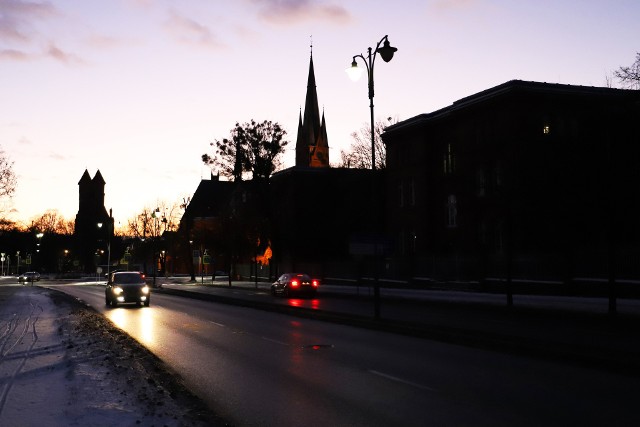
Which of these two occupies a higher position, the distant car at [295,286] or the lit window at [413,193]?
the lit window at [413,193]

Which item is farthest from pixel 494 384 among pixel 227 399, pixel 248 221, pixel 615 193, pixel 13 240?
pixel 13 240

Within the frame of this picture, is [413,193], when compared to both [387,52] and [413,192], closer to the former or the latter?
[413,192]

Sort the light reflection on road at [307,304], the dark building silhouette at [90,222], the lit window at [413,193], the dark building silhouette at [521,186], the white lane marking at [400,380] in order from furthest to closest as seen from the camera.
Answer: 1. the dark building silhouette at [90,222]
2. the lit window at [413,193]
3. the light reflection on road at [307,304]
4. the dark building silhouette at [521,186]
5. the white lane marking at [400,380]

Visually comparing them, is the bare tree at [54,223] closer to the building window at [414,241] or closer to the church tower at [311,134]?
the church tower at [311,134]

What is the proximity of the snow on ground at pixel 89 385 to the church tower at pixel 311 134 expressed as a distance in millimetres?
94145

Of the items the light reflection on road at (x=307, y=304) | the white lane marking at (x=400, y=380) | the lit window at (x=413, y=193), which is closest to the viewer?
the white lane marking at (x=400, y=380)

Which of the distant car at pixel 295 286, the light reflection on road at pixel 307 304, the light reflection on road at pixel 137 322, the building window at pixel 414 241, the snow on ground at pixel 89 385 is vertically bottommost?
the light reflection on road at pixel 137 322

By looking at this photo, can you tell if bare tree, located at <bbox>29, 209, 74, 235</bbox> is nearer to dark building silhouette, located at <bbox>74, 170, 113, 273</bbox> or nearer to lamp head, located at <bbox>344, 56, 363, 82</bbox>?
dark building silhouette, located at <bbox>74, 170, 113, 273</bbox>

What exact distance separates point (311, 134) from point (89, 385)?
339ft

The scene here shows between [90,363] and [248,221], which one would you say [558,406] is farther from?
[248,221]

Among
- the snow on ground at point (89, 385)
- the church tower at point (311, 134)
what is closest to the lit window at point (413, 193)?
the snow on ground at point (89, 385)

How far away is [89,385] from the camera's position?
405 inches

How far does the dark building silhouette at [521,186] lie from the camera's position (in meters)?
24.8

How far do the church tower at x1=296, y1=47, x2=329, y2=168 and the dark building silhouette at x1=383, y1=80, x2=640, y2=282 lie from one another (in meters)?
53.0
